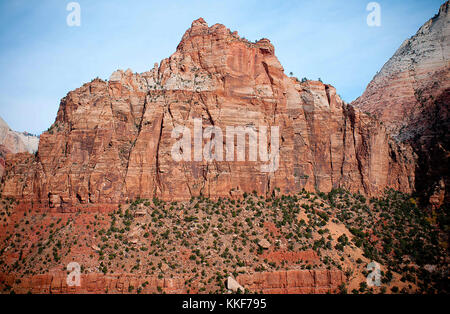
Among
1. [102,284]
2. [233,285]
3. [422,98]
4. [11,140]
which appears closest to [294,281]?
[233,285]

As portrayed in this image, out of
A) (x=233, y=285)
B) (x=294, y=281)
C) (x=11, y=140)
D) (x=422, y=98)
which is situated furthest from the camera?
(x=11, y=140)

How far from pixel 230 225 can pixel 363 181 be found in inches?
974

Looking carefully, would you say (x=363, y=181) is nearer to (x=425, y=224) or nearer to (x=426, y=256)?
(x=425, y=224)

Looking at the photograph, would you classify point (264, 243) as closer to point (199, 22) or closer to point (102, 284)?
point (102, 284)

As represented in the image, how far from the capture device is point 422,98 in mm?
75000

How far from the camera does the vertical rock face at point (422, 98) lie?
63438 millimetres

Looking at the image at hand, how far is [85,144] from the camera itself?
179 ft

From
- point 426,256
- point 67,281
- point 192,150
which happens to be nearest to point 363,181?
point 426,256

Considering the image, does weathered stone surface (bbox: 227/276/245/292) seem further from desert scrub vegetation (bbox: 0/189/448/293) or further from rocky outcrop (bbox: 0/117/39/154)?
rocky outcrop (bbox: 0/117/39/154)

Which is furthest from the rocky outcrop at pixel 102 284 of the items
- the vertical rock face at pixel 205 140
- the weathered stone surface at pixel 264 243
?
the vertical rock face at pixel 205 140

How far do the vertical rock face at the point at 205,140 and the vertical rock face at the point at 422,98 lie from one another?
12.6 feet

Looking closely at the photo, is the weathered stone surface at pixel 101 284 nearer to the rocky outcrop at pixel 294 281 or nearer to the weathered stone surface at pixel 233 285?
the weathered stone surface at pixel 233 285

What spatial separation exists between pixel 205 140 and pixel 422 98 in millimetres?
45994

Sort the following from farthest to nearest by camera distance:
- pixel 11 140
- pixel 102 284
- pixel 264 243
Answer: pixel 11 140
pixel 264 243
pixel 102 284
